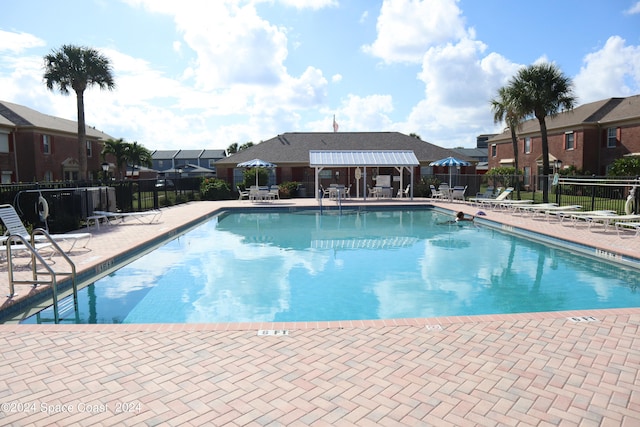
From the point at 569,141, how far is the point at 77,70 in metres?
32.2

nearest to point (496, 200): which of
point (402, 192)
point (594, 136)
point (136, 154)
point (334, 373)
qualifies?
point (402, 192)

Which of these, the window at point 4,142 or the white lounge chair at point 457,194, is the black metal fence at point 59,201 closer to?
the window at point 4,142

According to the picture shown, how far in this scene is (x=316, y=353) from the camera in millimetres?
4289

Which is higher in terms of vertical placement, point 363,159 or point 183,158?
point 183,158

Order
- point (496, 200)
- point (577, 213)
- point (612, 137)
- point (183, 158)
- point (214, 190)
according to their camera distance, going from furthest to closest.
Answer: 1. point (183, 158)
2. point (612, 137)
3. point (214, 190)
4. point (496, 200)
5. point (577, 213)

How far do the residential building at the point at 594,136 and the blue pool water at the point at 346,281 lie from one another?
18761 millimetres

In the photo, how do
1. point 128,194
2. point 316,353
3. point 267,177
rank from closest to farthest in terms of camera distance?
point 316,353, point 128,194, point 267,177

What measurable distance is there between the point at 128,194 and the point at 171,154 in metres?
66.2

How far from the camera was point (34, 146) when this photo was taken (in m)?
29.7

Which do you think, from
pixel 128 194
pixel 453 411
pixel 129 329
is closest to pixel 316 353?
pixel 453 411

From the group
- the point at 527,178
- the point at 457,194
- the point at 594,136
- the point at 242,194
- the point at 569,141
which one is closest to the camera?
the point at 457,194

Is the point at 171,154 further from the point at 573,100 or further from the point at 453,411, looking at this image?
the point at 453,411

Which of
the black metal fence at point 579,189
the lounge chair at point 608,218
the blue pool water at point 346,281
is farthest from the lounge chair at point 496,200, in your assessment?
the blue pool water at point 346,281

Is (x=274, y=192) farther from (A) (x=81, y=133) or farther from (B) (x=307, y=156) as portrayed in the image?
(A) (x=81, y=133)
